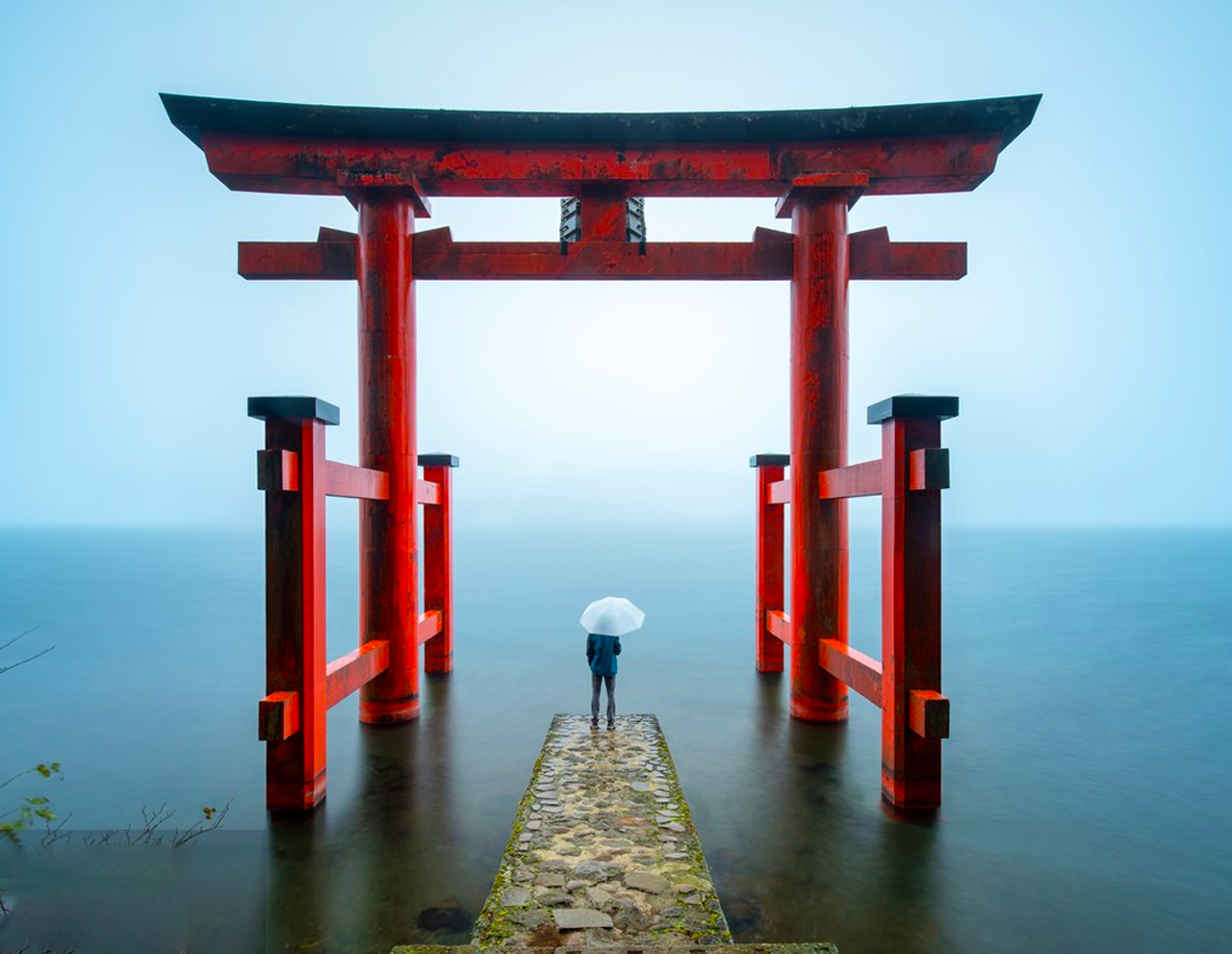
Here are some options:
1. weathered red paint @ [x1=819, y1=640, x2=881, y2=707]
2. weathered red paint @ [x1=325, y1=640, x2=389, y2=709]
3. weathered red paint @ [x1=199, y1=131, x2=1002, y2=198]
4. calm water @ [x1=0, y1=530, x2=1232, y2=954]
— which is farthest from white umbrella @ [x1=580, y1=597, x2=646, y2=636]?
weathered red paint @ [x1=199, y1=131, x2=1002, y2=198]

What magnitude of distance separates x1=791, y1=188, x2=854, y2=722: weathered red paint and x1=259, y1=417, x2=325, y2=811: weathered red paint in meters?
5.86

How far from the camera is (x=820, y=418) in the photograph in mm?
8898

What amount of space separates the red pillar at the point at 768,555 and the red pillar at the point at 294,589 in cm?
745

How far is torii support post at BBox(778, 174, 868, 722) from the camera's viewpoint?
8852 millimetres

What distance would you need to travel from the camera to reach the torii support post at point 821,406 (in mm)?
8852

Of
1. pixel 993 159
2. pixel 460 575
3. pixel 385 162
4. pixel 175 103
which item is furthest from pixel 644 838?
pixel 460 575

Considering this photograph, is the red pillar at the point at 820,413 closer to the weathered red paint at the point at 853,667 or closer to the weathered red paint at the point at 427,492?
the weathered red paint at the point at 853,667

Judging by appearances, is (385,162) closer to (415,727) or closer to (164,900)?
(415,727)

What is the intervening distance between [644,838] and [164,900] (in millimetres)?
3906

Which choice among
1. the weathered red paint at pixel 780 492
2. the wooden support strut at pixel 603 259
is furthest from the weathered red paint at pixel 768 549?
the wooden support strut at pixel 603 259

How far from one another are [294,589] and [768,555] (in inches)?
307

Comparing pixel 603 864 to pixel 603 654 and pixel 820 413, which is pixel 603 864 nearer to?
pixel 603 654

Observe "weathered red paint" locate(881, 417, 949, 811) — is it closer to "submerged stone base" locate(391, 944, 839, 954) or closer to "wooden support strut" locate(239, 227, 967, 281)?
"submerged stone base" locate(391, 944, 839, 954)

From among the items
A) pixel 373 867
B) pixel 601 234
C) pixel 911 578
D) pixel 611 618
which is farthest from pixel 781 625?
pixel 373 867
